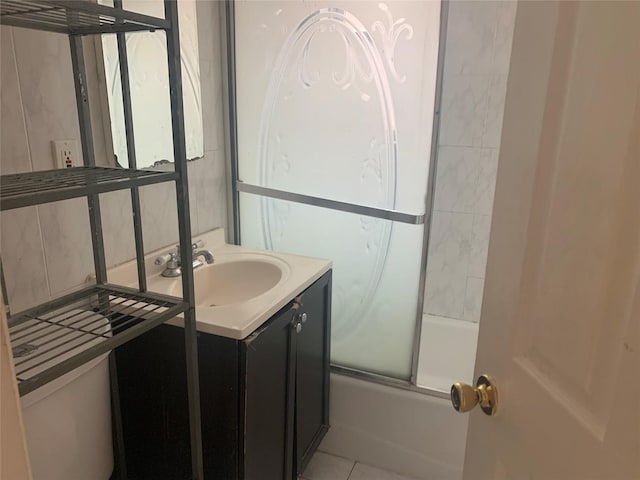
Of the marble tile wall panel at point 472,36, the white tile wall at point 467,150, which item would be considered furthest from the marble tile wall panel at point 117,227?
the marble tile wall panel at point 472,36

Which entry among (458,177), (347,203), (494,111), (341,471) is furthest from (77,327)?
(494,111)

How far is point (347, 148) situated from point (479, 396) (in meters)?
1.17

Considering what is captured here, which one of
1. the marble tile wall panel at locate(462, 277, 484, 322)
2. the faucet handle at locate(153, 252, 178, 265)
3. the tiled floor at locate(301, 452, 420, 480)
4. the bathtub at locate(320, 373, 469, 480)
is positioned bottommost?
the tiled floor at locate(301, 452, 420, 480)

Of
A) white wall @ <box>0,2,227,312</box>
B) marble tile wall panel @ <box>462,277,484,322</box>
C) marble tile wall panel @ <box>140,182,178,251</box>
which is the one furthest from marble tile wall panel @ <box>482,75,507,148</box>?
white wall @ <box>0,2,227,312</box>

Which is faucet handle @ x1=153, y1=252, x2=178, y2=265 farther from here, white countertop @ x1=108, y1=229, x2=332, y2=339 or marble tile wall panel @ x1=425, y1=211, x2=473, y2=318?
marble tile wall panel @ x1=425, y1=211, x2=473, y2=318

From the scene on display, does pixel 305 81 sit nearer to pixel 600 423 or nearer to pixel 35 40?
pixel 35 40

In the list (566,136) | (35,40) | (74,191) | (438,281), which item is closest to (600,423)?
(566,136)

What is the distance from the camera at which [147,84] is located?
4.99 feet

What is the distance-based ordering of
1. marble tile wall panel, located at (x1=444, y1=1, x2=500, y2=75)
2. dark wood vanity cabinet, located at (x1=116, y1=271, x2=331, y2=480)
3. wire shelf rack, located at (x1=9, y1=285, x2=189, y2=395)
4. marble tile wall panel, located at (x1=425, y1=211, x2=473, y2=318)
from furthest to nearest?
marble tile wall panel, located at (x1=425, y1=211, x2=473, y2=318) < marble tile wall panel, located at (x1=444, y1=1, x2=500, y2=75) < dark wood vanity cabinet, located at (x1=116, y1=271, x2=331, y2=480) < wire shelf rack, located at (x1=9, y1=285, x2=189, y2=395)

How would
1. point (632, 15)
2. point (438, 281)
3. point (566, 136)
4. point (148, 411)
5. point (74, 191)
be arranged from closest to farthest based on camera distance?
point (632, 15), point (566, 136), point (74, 191), point (148, 411), point (438, 281)

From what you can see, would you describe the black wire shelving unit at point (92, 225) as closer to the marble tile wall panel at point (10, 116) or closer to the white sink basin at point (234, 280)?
the marble tile wall panel at point (10, 116)

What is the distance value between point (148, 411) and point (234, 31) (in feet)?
4.62

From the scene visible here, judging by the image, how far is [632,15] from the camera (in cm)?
48

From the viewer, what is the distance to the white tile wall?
2252mm
